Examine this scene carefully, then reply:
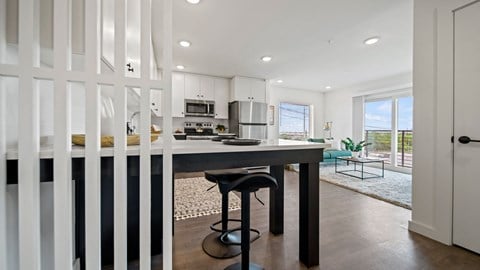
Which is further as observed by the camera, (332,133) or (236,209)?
(332,133)

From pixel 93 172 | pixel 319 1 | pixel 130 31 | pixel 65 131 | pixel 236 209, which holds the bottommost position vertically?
pixel 236 209

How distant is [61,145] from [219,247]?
140 cm

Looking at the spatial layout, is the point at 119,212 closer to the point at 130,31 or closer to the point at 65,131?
the point at 65,131

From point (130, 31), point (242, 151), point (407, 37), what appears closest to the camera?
point (242, 151)

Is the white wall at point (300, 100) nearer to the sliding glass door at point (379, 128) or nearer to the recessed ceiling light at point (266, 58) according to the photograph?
the sliding glass door at point (379, 128)

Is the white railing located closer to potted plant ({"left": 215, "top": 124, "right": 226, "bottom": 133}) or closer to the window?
potted plant ({"left": 215, "top": 124, "right": 226, "bottom": 133})

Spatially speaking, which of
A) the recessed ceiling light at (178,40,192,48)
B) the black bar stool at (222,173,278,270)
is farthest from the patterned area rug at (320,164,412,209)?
the recessed ceiling light at (178,40,192,48)

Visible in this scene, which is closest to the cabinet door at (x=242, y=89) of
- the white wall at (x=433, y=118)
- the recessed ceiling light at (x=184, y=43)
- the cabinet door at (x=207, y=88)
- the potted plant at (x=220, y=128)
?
the cabinet door at (x=207, y=88)

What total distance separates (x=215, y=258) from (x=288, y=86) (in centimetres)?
560

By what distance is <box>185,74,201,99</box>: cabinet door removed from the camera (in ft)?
15.8

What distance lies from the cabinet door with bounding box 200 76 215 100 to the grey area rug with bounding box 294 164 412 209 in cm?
314

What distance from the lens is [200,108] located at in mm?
4883

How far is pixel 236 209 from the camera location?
2637 millimetres

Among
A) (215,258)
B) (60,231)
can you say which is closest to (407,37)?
(215,258)
